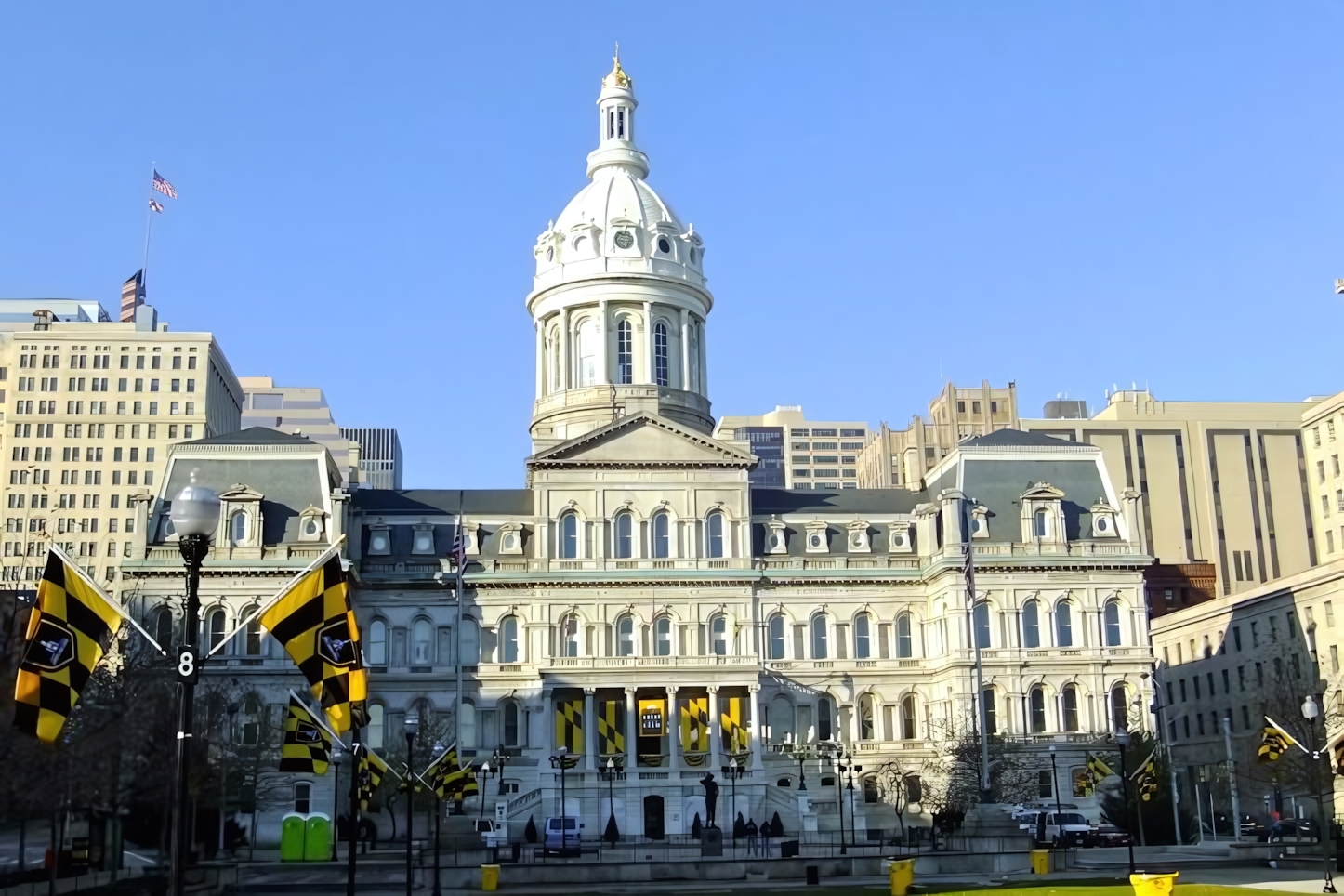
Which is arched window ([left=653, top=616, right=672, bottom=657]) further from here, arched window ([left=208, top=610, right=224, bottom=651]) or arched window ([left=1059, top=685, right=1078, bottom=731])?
arched window ([left=208, top=610, right=224, bottom=651])

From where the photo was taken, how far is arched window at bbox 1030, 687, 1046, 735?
277 feet

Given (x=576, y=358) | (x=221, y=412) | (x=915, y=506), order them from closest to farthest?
(x=915, y=506) < (x=576, y=358) < (x=221, y=412)

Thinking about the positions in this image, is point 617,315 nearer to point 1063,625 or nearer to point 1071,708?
point 1063,625

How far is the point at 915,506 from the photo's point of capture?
3556 inches

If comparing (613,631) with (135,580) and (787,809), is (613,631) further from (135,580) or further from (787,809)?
(135,580)

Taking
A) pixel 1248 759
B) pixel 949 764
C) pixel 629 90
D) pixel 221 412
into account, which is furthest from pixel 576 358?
pixel 221 412

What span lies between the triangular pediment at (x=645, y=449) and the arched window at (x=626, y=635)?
7.85m

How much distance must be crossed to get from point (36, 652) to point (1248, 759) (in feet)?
262

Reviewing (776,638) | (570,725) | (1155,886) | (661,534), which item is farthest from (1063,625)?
(1155,886)

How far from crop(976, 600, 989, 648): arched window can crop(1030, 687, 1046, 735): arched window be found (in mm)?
3432

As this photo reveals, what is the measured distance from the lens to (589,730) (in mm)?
82688

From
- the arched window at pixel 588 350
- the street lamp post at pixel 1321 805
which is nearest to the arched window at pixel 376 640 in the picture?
the arched window at pixel 588 350

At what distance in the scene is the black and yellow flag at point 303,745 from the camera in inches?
1836

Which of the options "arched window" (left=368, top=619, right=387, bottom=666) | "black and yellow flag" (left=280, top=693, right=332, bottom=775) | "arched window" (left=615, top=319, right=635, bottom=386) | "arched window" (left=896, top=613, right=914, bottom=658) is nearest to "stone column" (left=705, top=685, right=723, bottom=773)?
"arched window" (left=896, top=613, right=914, bottom=658)
